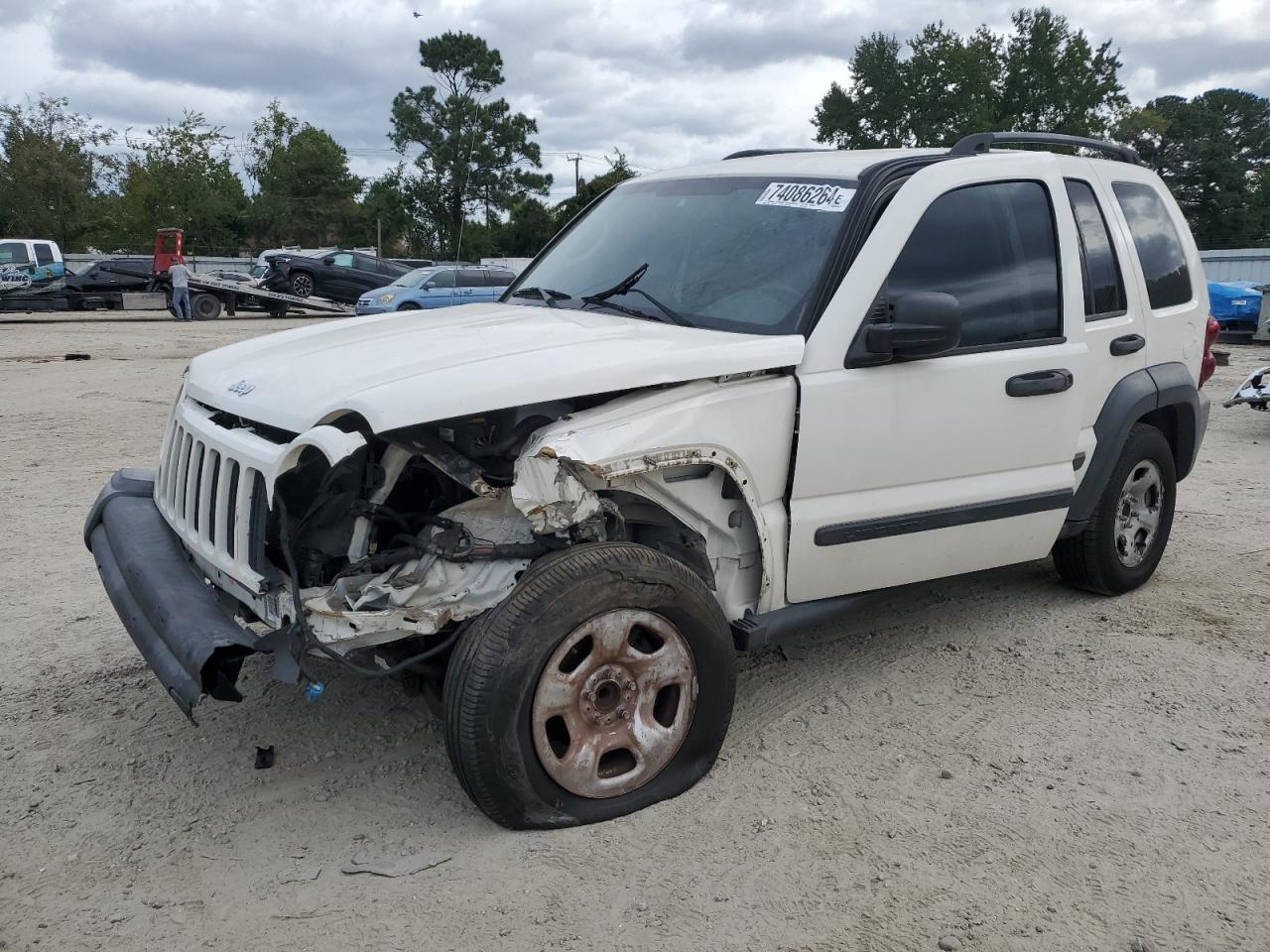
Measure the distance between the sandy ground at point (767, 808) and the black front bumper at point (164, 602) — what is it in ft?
1.81

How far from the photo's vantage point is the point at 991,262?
4.07 meters

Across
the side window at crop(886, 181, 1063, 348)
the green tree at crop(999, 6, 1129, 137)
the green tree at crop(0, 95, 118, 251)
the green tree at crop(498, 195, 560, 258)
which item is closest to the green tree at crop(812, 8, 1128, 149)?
the green tree at crop(999, 6, 1129, 137)

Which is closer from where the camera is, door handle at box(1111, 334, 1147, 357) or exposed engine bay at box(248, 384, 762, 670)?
exposed engine bay at box(248, 384, 762, 670)

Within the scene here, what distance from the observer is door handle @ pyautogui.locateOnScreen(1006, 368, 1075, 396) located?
401 centimetres

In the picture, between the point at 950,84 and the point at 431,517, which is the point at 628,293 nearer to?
the point at 431,517

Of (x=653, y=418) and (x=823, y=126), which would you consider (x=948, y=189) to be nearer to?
(x=653, y=418)

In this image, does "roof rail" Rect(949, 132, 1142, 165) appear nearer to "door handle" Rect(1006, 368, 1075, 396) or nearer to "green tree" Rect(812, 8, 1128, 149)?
"door handle" Rect(1006, 368, 1075, 396)

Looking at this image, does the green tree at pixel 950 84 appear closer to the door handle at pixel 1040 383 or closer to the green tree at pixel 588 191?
the green tree at pixel 588 191

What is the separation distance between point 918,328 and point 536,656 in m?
1.61

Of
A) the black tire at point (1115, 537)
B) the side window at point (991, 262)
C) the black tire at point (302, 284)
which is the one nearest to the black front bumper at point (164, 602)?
the side window at point (991, 262)

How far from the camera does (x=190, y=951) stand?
264cm

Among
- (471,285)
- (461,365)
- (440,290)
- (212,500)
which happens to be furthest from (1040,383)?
(471,285)

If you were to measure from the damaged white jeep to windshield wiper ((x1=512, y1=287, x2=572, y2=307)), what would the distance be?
19mm

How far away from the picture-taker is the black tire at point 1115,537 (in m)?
4.82
